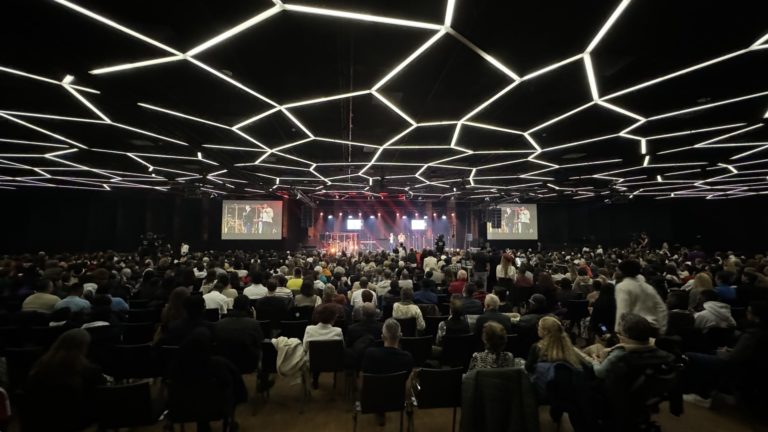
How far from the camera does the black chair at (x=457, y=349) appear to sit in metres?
3.91

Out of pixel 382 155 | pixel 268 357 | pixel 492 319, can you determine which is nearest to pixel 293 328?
pixel 268 357

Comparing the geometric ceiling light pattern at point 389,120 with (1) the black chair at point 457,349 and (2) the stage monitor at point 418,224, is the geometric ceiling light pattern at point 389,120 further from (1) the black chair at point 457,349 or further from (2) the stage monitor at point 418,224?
(2) the stage monitor at point 418,224

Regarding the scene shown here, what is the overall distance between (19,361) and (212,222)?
59.0 ft

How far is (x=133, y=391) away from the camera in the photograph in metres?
2.66

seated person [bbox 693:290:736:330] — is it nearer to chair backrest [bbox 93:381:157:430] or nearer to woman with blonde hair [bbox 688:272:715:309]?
woman with blonde hair [bbox 688:272:715:309]

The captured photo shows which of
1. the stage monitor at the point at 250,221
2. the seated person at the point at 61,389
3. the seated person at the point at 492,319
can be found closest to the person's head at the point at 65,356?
the seated person at the point at 61,389

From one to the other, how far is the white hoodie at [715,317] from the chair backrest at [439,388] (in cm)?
363

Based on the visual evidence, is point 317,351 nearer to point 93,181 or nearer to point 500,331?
point 500,331

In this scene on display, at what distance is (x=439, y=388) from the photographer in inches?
119

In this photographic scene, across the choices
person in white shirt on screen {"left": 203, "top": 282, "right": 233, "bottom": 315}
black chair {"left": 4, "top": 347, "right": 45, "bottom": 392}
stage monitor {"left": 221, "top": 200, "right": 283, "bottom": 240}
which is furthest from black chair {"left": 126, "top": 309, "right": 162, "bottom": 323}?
stage monitor {"left": 221, "top": 200, "right": 283, "bottom": 240}

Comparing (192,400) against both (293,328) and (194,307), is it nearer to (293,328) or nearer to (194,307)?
(194,307)

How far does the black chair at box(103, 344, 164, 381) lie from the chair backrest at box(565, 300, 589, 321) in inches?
247

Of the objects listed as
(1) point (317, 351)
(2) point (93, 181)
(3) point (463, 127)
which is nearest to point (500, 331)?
(1) point (317, 351)

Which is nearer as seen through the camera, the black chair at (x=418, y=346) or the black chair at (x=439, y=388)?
the black chair at (x=439, y=388)
